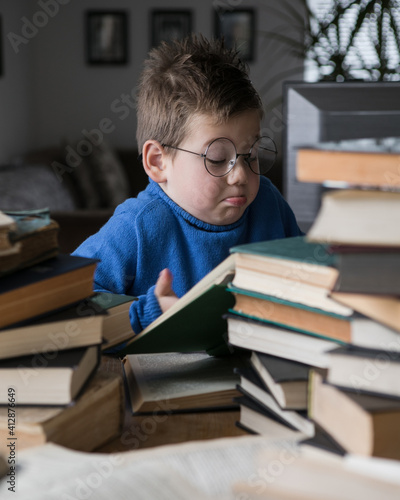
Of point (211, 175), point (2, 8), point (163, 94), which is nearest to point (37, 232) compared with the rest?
point (211, 175)

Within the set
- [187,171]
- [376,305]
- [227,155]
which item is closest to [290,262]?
[376,305]

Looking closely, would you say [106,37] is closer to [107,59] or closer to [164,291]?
[107,59]

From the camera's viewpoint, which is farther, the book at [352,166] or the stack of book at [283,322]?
the stack of book at [283,322]

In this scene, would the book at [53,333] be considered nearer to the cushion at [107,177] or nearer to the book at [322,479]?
the book at [322,479]

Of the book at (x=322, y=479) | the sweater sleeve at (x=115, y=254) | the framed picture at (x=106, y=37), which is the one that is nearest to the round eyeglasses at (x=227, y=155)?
the sweater sleeve at (x=115, y=254)

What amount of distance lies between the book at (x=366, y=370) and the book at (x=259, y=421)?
10 cm

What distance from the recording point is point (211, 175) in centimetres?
126

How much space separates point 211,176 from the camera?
4.15 ft

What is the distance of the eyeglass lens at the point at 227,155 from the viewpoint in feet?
3.90

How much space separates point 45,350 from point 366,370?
1.10 feet

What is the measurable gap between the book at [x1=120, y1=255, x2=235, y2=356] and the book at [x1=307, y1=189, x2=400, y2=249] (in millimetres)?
209

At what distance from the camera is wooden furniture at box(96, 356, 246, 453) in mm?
739

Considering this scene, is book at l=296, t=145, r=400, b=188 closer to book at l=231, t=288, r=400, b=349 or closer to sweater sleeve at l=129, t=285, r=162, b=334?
book at l=231, t=288, r=400, b=349

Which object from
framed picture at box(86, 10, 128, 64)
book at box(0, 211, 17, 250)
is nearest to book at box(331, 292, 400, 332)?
book at box(0, 211, 17, 250)
